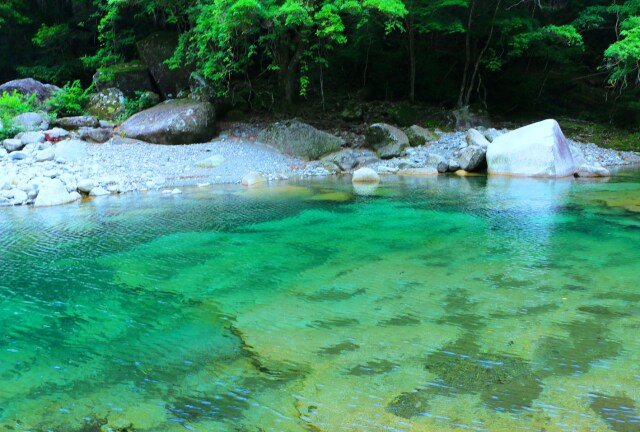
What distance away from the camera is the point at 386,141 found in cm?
1442

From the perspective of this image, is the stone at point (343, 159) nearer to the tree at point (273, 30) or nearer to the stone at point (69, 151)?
the tree at point (273, 30)

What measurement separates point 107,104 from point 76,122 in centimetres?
181

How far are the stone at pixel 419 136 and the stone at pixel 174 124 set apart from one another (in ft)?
20.3

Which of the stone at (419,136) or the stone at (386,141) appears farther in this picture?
the stone at (419,136)

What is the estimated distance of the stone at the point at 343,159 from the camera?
13430mm

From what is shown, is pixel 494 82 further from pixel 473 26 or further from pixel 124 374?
pixel 124 374

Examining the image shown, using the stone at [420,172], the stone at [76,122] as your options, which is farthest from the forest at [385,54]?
the stone at [420,172]

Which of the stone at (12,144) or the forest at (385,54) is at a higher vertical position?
the forest at (385,54)

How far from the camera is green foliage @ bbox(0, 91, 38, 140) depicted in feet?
44.2

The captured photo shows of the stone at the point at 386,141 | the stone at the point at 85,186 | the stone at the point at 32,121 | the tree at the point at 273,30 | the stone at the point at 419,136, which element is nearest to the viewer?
the stone at the point at 85,186

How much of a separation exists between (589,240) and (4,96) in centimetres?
1644

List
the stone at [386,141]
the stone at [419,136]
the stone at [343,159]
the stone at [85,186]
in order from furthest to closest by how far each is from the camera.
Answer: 1. the stone at [419,136]
2. the stone at [386,141]
3. the stone at [343,159]
4. the stone at [85,186]

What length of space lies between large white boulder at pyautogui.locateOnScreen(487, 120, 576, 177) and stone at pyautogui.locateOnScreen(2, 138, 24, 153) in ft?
40.3

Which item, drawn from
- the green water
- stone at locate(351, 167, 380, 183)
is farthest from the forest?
the green water
